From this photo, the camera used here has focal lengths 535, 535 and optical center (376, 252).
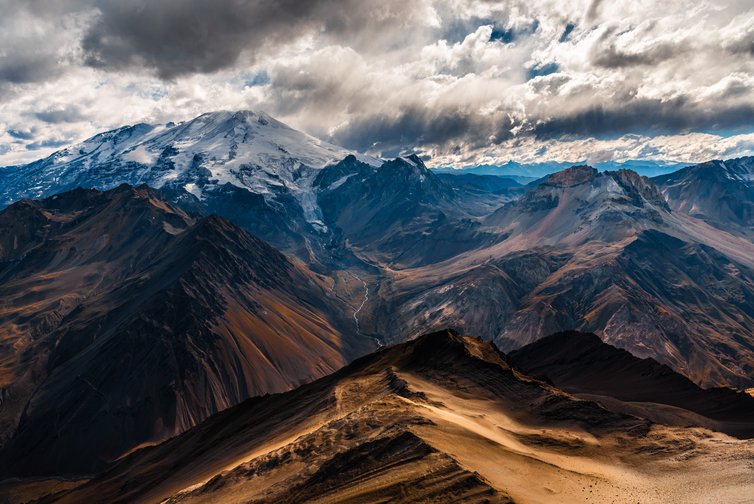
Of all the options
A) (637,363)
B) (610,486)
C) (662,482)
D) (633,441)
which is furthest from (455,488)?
(637,363)

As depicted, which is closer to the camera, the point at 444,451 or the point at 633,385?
the point at 444,451

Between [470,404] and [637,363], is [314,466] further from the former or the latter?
[637,363]

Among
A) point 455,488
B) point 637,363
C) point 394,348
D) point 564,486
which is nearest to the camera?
point 455,488

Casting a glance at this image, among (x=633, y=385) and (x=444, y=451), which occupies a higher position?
(x=444, y=451)

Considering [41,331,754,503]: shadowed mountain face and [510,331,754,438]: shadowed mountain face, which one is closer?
[41,331,754,503]: shadowed mountain face
